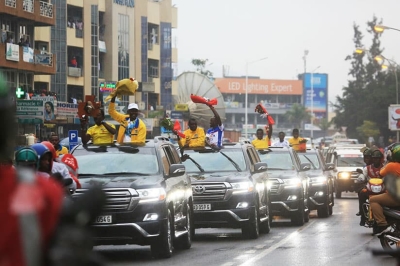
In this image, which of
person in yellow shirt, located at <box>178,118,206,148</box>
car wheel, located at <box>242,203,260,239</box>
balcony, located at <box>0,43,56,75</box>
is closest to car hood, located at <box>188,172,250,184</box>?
car wheel, located at <box>242,203,260,239</box>

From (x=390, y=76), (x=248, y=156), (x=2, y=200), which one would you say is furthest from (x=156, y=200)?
(x=390, y=76)

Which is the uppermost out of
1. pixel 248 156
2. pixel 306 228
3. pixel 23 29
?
pixel 23 29

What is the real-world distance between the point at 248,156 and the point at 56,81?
56.4 m

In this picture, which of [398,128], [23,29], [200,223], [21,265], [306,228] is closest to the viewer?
[21,265]

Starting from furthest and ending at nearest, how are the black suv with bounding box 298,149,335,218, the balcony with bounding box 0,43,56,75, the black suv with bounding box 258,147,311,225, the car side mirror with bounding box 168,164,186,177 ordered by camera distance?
the balcony with bounding box 0,43,56,75 → the black suv with bounding box 298,149,335,218 → the black suv with bounding box 258,147,311,225 → the car side mirror with bounding box 168,164,186,177

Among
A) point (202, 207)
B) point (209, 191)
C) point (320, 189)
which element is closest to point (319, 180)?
point (320, 189)

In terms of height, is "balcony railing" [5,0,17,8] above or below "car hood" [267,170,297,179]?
above

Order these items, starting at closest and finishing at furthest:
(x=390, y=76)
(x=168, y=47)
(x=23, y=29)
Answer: (x=23, y=29) → (x=168, y=47) → (x=390, y=76)

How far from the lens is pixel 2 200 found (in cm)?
330

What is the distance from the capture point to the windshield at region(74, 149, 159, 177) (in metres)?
16.6

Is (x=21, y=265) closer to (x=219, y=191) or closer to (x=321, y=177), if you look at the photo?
(x=219, y=191)

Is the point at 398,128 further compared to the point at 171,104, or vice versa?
the point at 171,104

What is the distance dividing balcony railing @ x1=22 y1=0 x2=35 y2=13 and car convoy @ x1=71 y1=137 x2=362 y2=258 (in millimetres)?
33048

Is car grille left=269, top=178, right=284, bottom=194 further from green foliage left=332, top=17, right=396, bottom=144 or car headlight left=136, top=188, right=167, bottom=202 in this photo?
green foliage left=332, top=17, right=396, bottom=144
